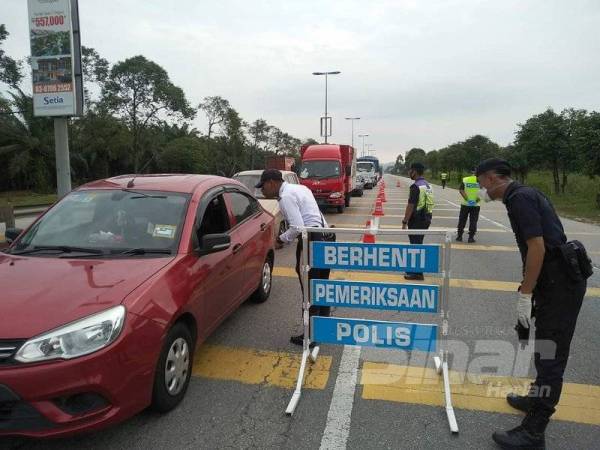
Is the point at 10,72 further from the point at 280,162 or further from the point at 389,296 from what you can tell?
the point at 389,296

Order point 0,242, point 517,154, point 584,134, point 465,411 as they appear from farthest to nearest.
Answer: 1. point 517,154
2. point 584,134
3. point 0,242
4. point 465,411

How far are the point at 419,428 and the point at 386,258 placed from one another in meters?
1.20

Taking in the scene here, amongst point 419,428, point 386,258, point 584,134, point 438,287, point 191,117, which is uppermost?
point 191,117

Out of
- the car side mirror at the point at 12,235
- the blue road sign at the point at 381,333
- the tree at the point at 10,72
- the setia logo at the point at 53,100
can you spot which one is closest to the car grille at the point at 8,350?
the car side mirror at the point at 12,235

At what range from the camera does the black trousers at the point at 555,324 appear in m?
2.87

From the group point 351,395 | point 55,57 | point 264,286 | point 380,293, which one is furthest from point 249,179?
point 351,395

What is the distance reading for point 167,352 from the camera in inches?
127

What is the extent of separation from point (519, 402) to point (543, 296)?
100cm

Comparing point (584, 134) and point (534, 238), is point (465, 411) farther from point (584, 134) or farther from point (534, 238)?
point (584, 134)

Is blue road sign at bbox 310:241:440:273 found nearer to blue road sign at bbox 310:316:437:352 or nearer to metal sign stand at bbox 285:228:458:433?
metal sign stand at bbox 285:228:458:433

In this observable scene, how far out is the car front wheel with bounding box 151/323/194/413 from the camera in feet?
10.4

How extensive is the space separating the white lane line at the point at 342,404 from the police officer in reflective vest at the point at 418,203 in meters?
3.41

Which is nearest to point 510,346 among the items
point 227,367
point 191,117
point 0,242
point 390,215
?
point 227,367

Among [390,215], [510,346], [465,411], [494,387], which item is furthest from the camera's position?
[390,215]
